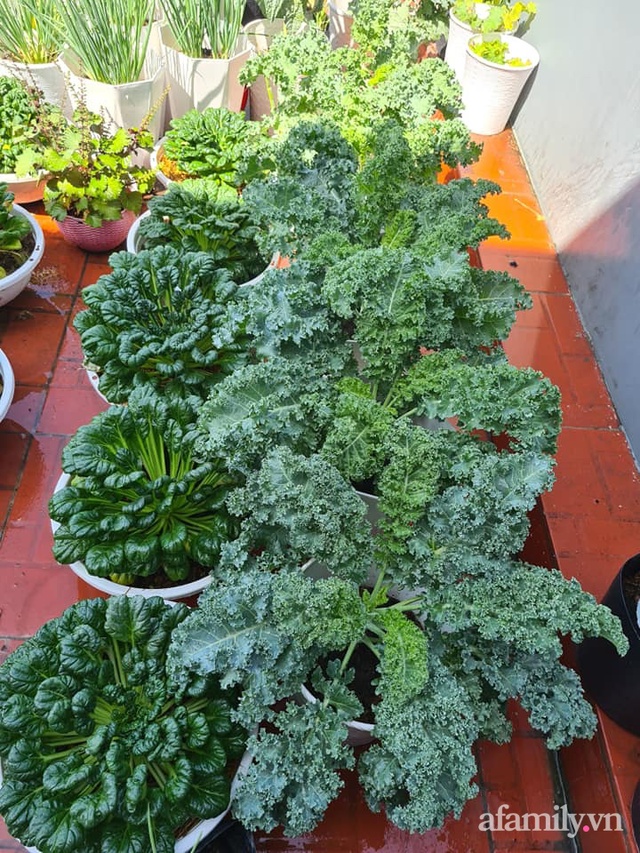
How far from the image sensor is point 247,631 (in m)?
1.59

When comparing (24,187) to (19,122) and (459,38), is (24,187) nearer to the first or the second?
(19,122)

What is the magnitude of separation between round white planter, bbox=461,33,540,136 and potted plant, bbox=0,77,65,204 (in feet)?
6.92

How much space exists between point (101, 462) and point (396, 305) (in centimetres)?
96

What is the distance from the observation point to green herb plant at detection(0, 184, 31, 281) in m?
2.78

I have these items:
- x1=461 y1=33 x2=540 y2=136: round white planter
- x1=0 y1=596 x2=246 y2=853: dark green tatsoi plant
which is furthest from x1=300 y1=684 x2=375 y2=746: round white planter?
x1=461 y1=33 x2=540 y2=136: round white planter

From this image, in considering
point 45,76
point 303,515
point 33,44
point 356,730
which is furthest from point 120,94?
point 356,730

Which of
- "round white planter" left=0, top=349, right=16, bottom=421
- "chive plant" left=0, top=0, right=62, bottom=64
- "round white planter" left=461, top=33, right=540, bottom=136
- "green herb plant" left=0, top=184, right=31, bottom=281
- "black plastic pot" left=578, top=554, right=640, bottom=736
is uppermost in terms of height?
"round white planter" left=461, top=33, right=540, bottom=136

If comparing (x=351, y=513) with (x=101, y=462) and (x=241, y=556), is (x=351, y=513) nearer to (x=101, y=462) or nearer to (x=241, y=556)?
(x=241, y=556)

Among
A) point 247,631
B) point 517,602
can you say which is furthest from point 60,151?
point 517,602

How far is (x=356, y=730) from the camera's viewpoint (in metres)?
1.80

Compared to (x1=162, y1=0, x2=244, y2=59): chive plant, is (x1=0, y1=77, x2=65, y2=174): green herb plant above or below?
below

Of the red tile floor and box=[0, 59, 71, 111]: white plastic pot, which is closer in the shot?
the red tile floor

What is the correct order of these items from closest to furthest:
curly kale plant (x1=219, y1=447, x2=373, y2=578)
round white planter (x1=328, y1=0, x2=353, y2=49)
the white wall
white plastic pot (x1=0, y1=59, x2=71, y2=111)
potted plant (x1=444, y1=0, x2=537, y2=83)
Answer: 1. curly kale plant (x1=219, y1=447, x2=373, y2=578)
2. the white wall
3. white plastic pot (x1=0, y1=59, x2=71, y2=111)
4. potted plant (x1=444, y1=0, x2=537, y2=83)
5. round white planter (x1=328, y1=0, x2=353, y2=49)

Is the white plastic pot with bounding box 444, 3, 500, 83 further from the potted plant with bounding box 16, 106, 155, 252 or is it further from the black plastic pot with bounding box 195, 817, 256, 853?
the black plastic pot with bounding box 195, 817, 256, 853
